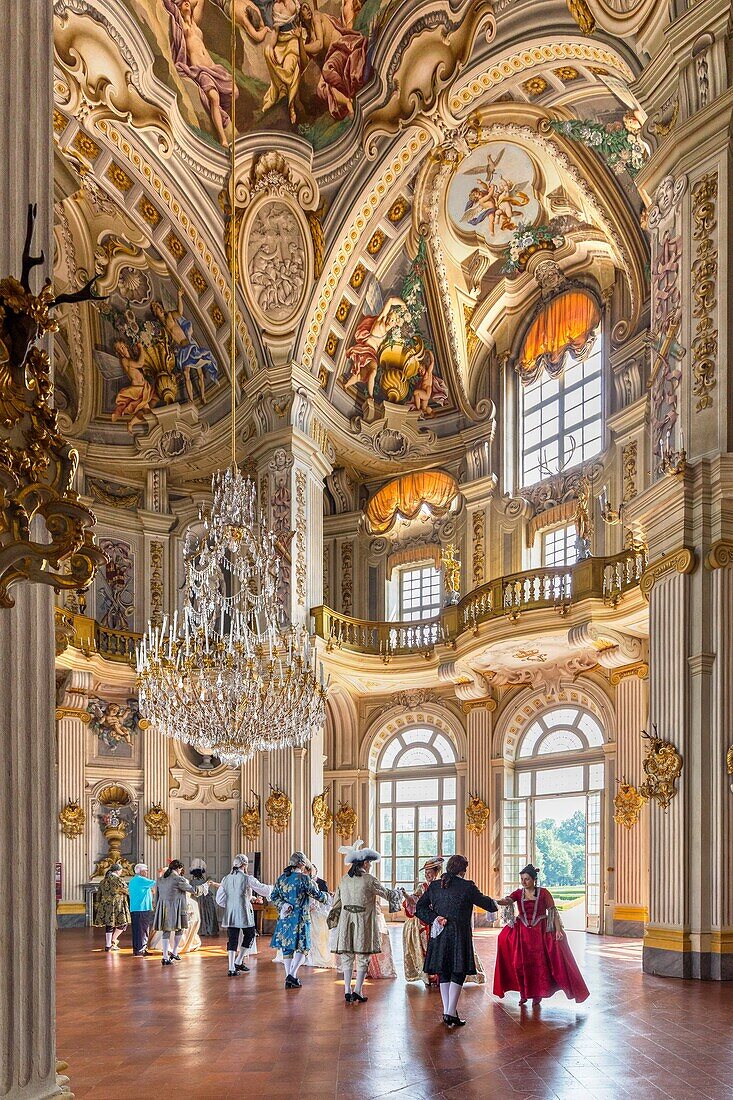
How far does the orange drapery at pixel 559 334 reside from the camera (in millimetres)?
19297

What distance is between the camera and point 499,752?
20047mm

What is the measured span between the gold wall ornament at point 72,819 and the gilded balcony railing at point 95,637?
2.69m

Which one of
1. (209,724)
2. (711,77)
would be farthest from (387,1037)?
(711,77)

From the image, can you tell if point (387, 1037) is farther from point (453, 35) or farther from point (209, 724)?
point (453, 35)

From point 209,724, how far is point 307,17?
10.6m

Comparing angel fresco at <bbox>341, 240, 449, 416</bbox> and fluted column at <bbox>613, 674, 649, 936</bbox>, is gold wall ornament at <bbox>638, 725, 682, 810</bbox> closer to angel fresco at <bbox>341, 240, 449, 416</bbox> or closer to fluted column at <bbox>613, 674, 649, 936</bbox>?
fluted column at <bbox>613, 674, 649, 936</bbox>

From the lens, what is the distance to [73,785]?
1956 cm

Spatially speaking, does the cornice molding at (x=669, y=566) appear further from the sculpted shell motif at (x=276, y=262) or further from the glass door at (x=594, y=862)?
the sculpted shell motif at (x=276, y=262)

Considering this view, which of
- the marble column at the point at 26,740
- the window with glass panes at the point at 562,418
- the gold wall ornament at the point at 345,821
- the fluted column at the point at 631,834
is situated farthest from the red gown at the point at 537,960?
the gold wall ornament at the point at 345,821

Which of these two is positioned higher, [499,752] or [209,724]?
[209,724]

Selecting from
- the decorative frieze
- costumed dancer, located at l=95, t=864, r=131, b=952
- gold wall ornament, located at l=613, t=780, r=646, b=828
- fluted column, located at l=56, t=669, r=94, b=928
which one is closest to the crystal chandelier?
costumed dancer, located at l=95, t=864, r=131, b=952

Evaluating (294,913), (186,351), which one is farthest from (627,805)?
(186,351)

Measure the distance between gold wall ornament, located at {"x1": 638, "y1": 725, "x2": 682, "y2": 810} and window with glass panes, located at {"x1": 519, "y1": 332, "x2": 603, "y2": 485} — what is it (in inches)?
327

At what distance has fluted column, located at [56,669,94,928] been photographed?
19125 mm
